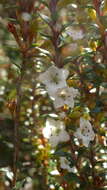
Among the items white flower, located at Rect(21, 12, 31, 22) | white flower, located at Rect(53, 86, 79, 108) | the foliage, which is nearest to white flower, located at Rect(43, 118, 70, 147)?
the foliage

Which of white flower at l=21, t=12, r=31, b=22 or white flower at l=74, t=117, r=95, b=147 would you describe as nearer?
white flower at l=74, t=117, r=95, b=147

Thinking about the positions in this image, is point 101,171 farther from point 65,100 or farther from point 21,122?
point 21,122

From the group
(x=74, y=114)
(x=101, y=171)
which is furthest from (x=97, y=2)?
(x=101, y=171)

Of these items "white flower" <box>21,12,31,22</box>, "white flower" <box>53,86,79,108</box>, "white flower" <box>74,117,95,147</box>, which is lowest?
"white flower" <box>74,117,95,147</box>

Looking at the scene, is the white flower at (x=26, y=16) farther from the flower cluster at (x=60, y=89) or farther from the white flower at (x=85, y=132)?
the white flower at (x=85, y=132)

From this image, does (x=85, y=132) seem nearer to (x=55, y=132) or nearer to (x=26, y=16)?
(x=55, y=132)

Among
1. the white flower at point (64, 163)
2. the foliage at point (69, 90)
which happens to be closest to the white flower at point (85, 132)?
the foliage at point (69, 90)

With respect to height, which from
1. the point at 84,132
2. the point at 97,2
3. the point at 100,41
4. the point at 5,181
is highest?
the point at 97,2

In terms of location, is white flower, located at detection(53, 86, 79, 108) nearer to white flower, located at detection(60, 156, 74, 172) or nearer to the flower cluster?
the flower cluster
